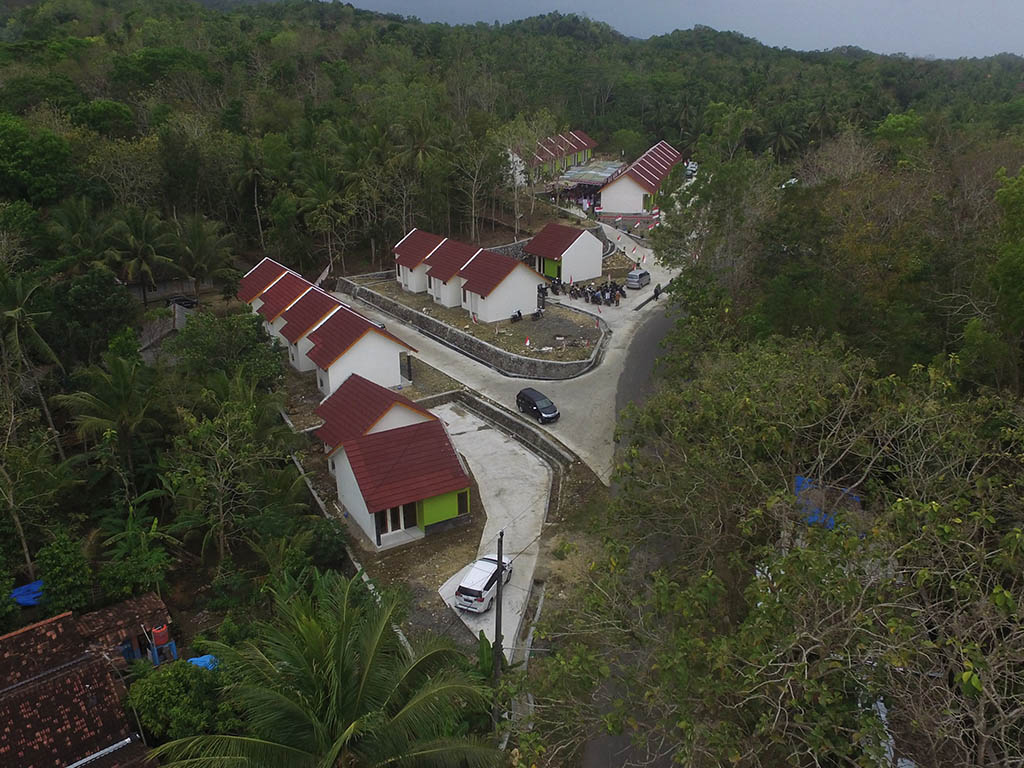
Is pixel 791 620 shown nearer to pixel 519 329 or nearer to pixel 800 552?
pixel 800 552

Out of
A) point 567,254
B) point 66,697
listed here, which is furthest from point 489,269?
point 66,697

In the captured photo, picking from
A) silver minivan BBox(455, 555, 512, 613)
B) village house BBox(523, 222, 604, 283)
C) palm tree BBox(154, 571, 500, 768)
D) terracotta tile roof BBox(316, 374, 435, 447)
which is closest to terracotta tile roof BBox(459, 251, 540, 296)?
village house BBox(523, 222, 604, 283)

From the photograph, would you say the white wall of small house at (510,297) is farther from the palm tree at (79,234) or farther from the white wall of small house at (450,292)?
the palm tree at (79,234)

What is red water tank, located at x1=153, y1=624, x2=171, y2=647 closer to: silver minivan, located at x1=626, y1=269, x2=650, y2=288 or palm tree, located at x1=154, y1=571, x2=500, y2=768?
palm tree, located at x1=154, y1=571, x2=500, y2=768

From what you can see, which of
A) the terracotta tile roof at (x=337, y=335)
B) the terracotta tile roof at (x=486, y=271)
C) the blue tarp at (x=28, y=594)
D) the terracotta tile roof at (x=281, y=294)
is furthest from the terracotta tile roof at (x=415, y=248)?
the blue tarp at (x=28, y=594)

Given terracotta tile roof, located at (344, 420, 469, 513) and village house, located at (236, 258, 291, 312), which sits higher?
village house, located at (236, 258, 291, 312)

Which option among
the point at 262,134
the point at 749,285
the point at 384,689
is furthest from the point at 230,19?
the point at 384,689

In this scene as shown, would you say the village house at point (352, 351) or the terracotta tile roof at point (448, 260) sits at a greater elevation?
the terracotta tile roof at point (448, 260)
